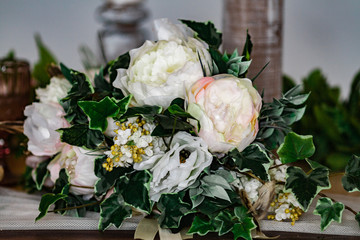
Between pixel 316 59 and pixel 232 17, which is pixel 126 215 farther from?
pixel 316 59

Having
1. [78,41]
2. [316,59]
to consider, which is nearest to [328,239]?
[316,59]

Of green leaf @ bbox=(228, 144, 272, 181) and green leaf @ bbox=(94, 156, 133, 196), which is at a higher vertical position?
green leaf @ bbox=(228, 144, 272, 181)

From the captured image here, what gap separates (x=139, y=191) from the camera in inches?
17.4

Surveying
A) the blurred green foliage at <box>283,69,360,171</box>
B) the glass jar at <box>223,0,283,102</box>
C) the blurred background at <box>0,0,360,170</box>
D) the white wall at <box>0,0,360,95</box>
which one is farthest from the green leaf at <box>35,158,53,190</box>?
the white wall at <box>0,0,360,95</box>

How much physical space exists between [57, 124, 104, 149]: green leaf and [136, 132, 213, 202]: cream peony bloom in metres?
0.05

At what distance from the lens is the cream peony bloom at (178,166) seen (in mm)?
434

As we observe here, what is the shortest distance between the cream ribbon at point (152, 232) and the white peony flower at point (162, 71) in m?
0.12

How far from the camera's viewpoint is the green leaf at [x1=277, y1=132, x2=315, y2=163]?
43 cm

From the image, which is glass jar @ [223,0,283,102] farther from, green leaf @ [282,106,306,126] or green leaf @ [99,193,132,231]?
green leaf @ [99,193,132,231]

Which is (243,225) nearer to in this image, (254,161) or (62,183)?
(254,161)

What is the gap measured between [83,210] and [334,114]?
0.55 meters

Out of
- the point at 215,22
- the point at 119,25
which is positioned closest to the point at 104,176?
the point at 119,25

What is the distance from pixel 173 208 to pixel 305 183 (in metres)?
0.13

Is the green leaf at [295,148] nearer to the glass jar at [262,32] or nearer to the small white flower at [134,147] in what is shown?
the small white flower at [134,147]
